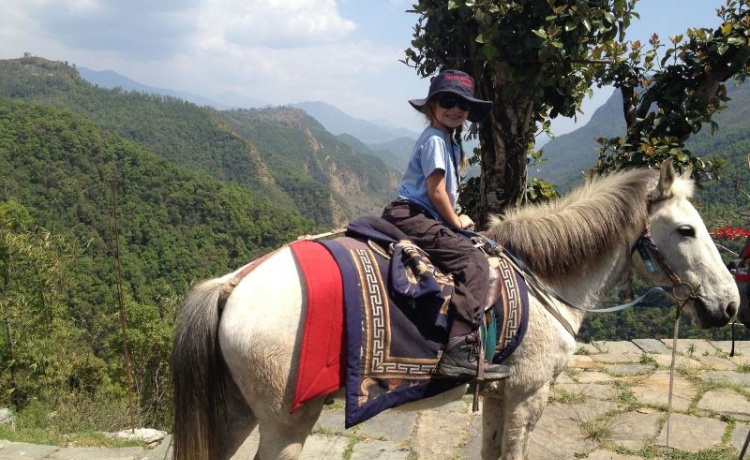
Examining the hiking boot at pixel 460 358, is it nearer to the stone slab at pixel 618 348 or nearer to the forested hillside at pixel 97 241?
the forested hillside at pixel 97 241

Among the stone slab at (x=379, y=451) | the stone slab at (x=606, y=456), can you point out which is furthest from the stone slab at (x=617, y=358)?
the stone slab at (x=379, y=451)

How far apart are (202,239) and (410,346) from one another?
2011 inches

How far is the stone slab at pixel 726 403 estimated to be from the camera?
444cm

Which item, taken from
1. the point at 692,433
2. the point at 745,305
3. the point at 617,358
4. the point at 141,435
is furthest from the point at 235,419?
the point at 617,358

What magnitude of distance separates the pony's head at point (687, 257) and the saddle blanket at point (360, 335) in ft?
4.36

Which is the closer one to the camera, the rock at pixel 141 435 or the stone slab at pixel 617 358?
the rock at pixel 141 435

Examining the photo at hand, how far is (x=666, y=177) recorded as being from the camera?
103 inches

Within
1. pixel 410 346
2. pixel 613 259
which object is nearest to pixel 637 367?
pixel 613 259

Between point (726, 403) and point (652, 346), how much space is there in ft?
6.82

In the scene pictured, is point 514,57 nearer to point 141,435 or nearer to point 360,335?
point 360,335

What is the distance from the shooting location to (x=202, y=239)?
50.3 meters

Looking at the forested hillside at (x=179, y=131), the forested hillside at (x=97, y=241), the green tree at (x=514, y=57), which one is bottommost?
the forested hillside at (x=97, y=241)

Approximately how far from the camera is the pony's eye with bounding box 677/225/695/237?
2.64m

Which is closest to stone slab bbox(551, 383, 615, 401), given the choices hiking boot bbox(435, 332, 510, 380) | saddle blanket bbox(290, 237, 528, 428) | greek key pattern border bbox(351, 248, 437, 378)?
hiking boot bbox(435, 332, 510, 380)
